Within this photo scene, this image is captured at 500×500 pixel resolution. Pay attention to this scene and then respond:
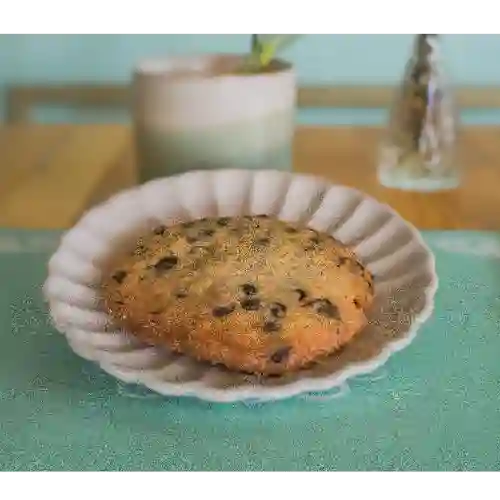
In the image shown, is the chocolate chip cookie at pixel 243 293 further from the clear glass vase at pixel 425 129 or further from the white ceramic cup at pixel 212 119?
the clear glass vase at pixel 425 129

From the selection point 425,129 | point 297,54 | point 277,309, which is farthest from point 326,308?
point 297,54

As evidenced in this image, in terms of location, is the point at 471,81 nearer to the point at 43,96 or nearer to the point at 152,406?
the point at 43,96

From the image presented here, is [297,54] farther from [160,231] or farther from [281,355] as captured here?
[281,355]

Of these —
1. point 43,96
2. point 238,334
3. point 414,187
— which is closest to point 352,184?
point 414,187

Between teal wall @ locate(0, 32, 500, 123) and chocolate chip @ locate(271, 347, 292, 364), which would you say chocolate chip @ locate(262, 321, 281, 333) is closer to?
chocolate chip @ locate(271, 347, 292, 364)

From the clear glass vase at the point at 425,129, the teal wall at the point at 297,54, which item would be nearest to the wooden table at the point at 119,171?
the clear glass vase at the point at 425,129
